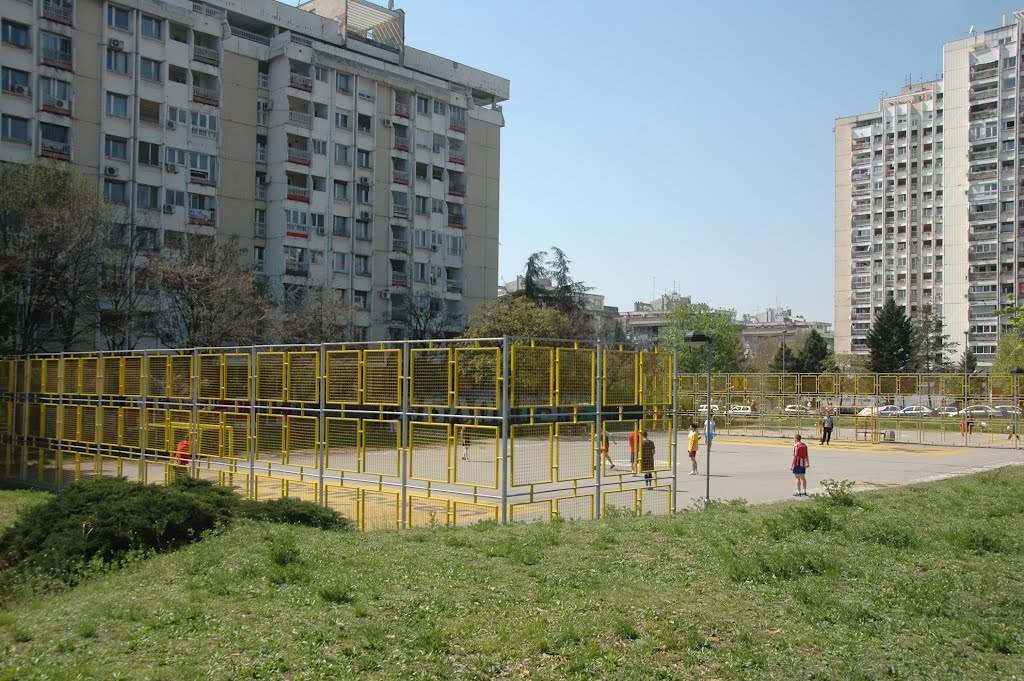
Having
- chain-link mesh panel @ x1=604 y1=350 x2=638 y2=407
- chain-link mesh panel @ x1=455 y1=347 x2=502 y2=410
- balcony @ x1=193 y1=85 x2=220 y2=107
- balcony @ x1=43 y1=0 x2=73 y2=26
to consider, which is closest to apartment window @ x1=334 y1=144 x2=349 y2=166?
balcony @ x1=193 y1=85 x2=220 y2=107

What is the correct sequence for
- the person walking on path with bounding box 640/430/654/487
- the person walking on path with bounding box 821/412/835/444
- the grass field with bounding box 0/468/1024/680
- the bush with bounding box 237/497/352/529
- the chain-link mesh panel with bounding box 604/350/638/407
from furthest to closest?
the person walking on path with bounding box 821/412/835/444 < the person walking on path with bounding box 640/430/654/487 < the chain-link mesh panel with bounding box 604/350/638/407 < the bush with bounding box 237/497/352/529 < the grass field with bounding box 0/468/1024/680

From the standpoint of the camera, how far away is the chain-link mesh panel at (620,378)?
1798 centimetres

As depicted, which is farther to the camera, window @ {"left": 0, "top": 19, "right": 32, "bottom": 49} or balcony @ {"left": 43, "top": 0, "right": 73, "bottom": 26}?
balcony @ {"left": 43, "top": 0, "right": 73, "bottom": 26}

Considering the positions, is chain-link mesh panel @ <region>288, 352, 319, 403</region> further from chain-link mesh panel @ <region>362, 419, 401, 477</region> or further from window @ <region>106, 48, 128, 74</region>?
window @ <region>106, 48, 128, 74</region>

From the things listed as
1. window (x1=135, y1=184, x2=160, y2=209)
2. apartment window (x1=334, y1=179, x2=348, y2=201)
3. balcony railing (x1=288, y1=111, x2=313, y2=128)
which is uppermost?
balcony railing (x1=288, y1=111, x2=313, y2=128)

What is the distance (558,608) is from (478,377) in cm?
712

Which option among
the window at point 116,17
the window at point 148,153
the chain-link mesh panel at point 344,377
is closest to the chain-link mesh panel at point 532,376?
the chain-link mesh panel at point 344,377

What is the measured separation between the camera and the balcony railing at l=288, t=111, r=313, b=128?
5972 cm

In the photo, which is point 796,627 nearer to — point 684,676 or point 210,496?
point 684,676

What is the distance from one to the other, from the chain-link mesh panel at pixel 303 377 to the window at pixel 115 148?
3896cm

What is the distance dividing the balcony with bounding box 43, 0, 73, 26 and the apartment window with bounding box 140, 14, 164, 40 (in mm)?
4067

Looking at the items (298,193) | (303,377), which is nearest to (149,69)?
(298,193)

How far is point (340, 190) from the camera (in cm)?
6328

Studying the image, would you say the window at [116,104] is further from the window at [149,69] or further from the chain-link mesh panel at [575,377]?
the chain-link mesh panel at [575,377]
